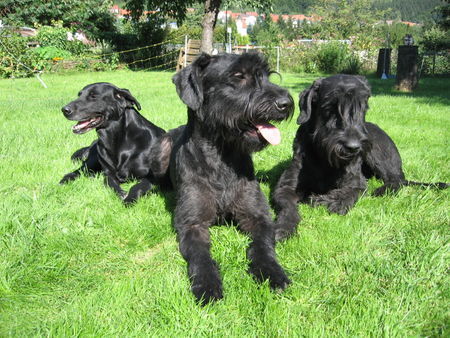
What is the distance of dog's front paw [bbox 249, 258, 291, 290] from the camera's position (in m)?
2.30

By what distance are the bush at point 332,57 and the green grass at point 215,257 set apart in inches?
760

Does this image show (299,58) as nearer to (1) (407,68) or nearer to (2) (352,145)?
(1) (407,68)

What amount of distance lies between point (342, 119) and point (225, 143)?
122 centimetres

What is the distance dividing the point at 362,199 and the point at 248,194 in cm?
145

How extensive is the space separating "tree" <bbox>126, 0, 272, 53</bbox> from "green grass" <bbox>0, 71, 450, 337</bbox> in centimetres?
1809

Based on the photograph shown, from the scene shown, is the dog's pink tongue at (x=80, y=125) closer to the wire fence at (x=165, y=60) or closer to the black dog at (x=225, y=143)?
the black dog at (x=225, y=143)

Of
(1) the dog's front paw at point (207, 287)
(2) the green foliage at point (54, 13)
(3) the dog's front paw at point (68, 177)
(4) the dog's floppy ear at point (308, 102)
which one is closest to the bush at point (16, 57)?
(2) the green foliage at point (54, 13)

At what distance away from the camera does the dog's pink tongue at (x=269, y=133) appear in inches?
113

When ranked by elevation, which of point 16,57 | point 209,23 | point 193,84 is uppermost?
point 209,23

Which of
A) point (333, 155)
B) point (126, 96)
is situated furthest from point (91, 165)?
point (333, 155)

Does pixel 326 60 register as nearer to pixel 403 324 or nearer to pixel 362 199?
pixel 362 199

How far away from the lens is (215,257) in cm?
278

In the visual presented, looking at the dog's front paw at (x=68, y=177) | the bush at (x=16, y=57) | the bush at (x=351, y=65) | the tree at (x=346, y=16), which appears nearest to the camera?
the dog's front paw at (x=68, y=177)

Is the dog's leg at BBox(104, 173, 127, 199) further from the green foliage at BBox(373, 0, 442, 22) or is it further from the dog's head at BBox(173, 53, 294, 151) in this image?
the green foliage at BBox(373, 0, 442, 22)
